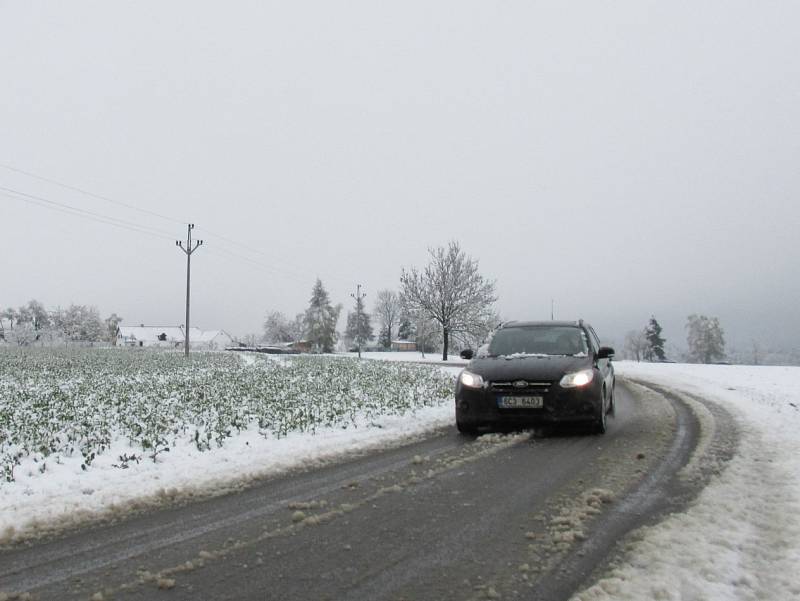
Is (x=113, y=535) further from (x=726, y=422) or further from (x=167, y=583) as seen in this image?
(x=726, y=422)

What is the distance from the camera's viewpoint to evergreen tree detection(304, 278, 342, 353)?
270 ft

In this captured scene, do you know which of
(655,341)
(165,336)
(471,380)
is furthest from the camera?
(165,336)

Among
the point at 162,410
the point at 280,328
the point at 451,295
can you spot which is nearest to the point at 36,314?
the point at 280,328

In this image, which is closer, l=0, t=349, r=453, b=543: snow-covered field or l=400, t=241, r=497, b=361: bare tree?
l=0, t=349, r=453, b=543: snow-covered field

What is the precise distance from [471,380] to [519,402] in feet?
2.42

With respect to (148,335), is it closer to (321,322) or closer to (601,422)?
(321,322)

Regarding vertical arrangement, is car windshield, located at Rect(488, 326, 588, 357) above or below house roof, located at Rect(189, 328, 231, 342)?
below

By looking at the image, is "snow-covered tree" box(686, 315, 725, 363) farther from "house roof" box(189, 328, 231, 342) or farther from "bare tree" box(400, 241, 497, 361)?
"house roof" box(189, 328, 231, 342)

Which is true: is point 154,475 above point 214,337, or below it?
below

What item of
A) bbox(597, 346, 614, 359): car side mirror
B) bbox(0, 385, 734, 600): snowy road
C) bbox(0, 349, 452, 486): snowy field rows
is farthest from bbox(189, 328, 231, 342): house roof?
bbox(0, 385, 734, 600): snowy road

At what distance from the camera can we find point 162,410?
8961 mm

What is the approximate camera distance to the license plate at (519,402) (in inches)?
280

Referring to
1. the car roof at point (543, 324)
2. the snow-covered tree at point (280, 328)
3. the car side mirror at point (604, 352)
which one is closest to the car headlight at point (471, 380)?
the car roof at point (543, 324)

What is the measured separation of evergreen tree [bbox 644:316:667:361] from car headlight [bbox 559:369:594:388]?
91.1 metres
